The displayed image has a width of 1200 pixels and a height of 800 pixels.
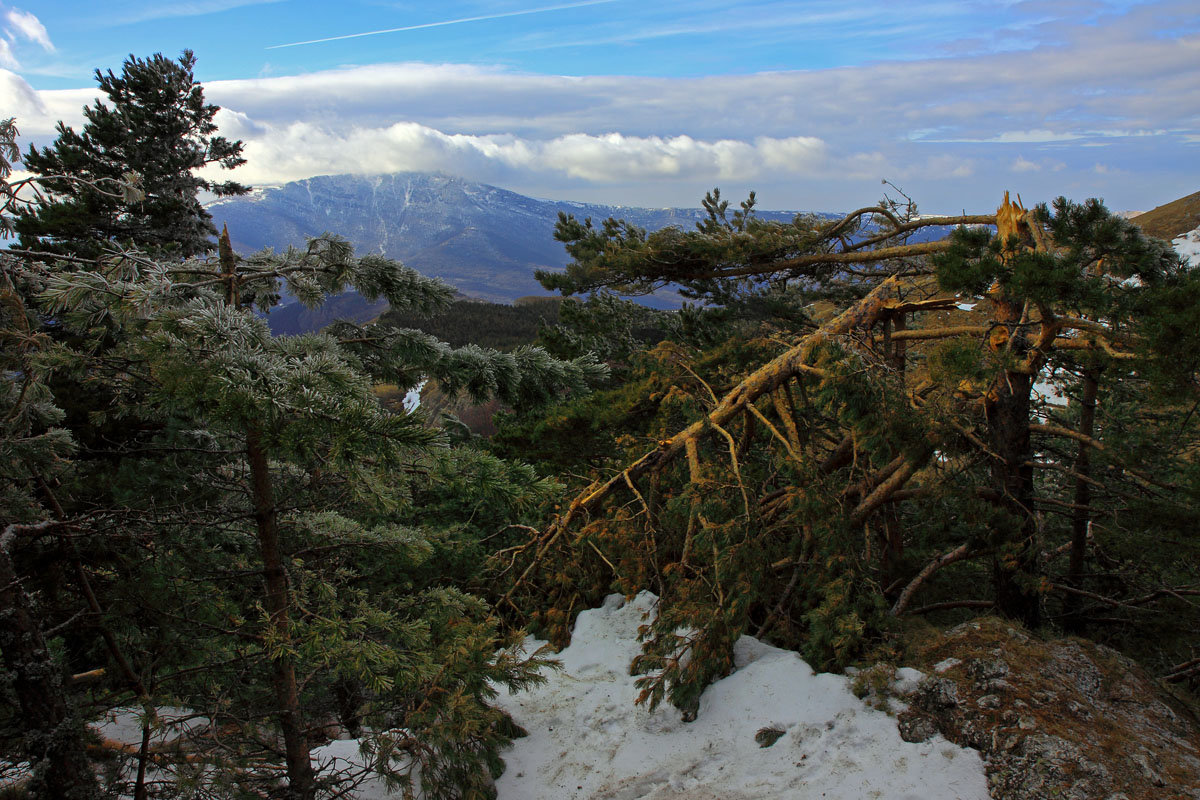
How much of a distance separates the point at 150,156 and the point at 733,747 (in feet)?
70.5

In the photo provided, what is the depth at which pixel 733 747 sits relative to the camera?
4.11 m

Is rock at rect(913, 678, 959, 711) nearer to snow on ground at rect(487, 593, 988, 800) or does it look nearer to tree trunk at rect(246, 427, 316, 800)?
snow on ground at rect(487, 593, 988, 800)

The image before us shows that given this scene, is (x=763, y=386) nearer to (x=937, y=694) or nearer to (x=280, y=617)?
(x=937, y=694)

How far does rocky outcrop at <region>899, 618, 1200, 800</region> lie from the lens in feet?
10.7

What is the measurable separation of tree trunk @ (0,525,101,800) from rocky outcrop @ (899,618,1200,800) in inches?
190

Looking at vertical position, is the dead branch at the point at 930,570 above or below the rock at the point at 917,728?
above

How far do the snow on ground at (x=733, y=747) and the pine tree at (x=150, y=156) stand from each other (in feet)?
51.2

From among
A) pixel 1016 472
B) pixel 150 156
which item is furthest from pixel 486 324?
pixel 1016 472

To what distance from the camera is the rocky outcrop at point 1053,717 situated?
328 cm

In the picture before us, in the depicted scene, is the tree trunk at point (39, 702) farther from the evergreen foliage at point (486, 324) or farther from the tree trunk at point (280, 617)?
the evergreen foliage at point (486, 324)

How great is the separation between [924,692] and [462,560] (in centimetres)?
893

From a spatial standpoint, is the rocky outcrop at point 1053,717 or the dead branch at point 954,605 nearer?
the rocky outcrop at point 1053,717

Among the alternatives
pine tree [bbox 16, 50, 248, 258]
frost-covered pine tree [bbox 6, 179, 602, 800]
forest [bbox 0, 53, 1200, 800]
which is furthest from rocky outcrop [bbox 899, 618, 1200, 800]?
pine tree [bbox 16, 50, 248, 258]

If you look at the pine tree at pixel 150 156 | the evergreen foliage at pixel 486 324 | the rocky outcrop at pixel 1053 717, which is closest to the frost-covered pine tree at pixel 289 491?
the rocky outcrop at pixel 1053 717
